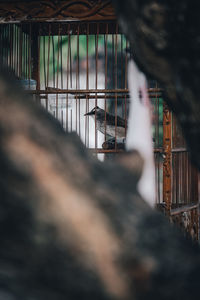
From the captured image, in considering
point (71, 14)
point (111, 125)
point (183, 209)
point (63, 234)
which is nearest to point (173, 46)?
point (63, 234)

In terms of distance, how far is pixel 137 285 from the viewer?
29cm

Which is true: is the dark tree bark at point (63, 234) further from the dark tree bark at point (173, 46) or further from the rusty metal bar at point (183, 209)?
the rusty metal bar at point (183, 209)

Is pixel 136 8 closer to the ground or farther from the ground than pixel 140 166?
farther from the ground

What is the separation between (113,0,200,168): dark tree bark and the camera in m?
0.35

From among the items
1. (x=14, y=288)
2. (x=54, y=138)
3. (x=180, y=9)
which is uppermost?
(x=180, y=9)

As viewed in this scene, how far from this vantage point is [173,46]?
0.36 m

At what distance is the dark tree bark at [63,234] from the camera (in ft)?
0.93

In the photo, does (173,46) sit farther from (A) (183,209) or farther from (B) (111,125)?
(B) (111,125)

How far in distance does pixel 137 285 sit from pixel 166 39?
211 mm

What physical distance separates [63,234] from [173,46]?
193 millimetres

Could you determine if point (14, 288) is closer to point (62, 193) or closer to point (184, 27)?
A: point (62, 193)

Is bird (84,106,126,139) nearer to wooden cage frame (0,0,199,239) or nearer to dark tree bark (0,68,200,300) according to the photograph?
wooden cage frame (0,0,199,239)

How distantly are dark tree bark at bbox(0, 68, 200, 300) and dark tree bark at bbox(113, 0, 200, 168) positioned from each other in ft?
0.40

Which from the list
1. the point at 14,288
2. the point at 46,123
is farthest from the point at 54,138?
the point at 14,288
